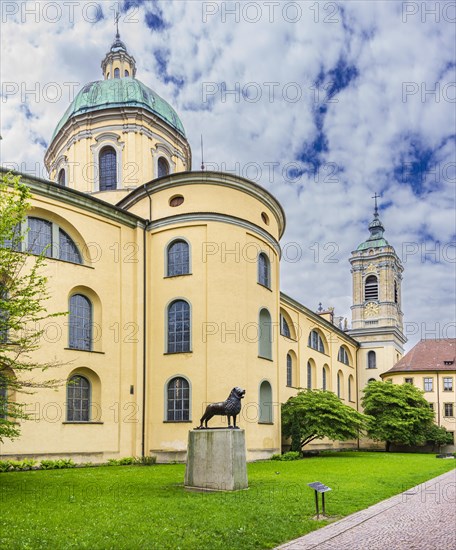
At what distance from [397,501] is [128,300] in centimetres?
1633

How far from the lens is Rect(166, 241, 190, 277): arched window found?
28.4 meters

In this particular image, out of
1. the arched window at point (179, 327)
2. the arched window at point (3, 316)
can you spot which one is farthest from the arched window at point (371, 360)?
the arched window at point (3, 316)

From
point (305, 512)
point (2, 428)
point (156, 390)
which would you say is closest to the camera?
point (305, 512)

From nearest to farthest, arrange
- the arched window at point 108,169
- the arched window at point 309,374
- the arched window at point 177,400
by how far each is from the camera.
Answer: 1. the arched window at point 177,400
2. the arched window at point 108,169
3. the arched window at point 309,374

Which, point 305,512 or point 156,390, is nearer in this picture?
point 305,512

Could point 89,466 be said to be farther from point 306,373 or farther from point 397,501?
point 306,373

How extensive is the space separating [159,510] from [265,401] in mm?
18292

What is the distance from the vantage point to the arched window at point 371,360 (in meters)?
60.3

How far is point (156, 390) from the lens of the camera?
27.5m

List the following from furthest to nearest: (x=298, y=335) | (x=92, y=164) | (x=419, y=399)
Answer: (x=419, y=399)
(x=298, y=335)
(x=92, y=164)

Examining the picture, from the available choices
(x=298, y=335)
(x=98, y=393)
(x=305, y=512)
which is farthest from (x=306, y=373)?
(x=305, y=512)

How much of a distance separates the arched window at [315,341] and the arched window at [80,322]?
944 inches

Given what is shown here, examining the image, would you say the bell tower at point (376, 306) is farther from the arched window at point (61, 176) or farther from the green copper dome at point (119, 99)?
the arched window at point (61, 176)

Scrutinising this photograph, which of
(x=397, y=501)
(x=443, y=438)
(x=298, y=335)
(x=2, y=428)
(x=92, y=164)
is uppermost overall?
(x=92, y=164)
